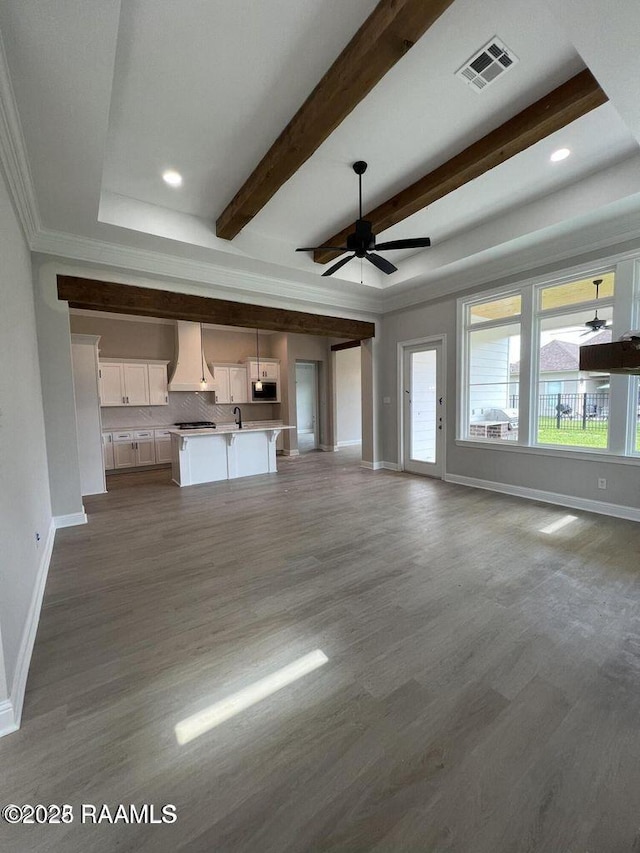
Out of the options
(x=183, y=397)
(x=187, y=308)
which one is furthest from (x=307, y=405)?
(x=187, y=308)

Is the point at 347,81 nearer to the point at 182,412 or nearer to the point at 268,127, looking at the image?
the point at 268,127

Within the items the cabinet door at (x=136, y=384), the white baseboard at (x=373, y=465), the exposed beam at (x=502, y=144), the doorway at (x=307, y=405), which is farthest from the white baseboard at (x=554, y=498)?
the cabinet door at (x=136, y=384)

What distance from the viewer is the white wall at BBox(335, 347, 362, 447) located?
353 inches

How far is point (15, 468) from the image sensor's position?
6.51 ft

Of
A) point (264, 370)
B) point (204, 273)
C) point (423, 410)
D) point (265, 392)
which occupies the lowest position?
point (423, 410)

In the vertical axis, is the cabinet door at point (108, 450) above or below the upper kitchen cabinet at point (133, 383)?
below

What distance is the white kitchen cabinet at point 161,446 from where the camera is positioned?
7.12 meters

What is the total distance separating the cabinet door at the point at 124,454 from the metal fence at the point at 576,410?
696 centimetres

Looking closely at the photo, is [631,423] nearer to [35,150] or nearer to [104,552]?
[104,552]

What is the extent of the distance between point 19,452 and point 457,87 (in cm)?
369

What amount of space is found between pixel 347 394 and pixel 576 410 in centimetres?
562

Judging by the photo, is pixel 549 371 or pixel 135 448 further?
pixel 135 448

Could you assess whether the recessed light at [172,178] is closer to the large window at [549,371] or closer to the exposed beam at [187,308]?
the exposed beam at [187,308]

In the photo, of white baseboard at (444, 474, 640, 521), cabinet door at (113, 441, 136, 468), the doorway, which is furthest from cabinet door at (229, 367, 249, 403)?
white baseboard at (444, 474, 640, 521)
